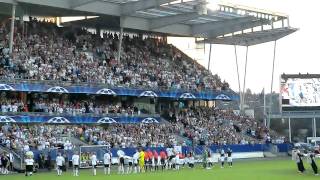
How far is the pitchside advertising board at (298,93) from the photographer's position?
244 feet

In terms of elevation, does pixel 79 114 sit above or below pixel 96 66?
below

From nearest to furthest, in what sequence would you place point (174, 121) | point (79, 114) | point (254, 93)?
point (79, 114) → point (174, 121) → point (254, 93)

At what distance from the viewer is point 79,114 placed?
50.8 m

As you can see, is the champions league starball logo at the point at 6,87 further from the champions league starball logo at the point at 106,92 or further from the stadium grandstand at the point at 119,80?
the champions league starball logo at the point at 106,92

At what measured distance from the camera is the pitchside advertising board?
74.2m

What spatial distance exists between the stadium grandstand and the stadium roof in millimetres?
114

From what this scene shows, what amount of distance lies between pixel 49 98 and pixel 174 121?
14.3m

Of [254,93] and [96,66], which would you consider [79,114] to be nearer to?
[96,66]

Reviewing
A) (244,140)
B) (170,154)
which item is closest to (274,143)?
(244,140)

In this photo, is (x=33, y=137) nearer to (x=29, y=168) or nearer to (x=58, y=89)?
(x=58, y=89)

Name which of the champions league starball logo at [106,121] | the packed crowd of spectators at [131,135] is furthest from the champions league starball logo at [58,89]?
the champions league starball logo at [106,121]

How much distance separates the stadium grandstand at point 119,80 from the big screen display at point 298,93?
6.25 meters

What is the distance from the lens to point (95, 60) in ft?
188

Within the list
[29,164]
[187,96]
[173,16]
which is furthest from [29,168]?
[173,16]
